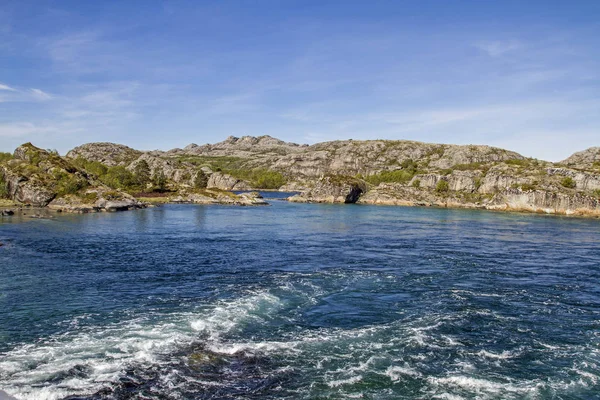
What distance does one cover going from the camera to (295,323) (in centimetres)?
2742

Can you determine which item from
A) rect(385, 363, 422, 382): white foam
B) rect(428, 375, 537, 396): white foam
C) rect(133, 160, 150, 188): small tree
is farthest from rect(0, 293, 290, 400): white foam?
rect(133, 160, 150, 188): small tree

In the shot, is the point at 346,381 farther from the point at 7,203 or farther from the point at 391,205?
the point at 391,205

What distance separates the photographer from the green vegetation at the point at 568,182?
157 m

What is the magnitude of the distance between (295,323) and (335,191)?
530 feet

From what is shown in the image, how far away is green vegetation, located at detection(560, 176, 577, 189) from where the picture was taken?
157000mm

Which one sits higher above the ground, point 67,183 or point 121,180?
point 121,180

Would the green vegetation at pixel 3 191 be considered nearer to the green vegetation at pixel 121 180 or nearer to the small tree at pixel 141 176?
the green vegetation at pixel 121 180

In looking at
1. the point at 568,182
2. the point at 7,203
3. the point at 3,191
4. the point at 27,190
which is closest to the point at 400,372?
the point at 27,190

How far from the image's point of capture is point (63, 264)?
4397 cm

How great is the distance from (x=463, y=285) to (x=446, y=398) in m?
21.1

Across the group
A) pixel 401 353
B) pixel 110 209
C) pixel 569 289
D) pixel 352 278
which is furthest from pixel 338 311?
pixel 110 209

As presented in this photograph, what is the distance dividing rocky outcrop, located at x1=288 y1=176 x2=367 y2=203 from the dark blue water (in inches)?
5148

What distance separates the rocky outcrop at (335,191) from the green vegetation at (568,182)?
77397 mm

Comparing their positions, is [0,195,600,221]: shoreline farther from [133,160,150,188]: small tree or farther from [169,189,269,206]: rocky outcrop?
[133,160,150,188]: small tree
